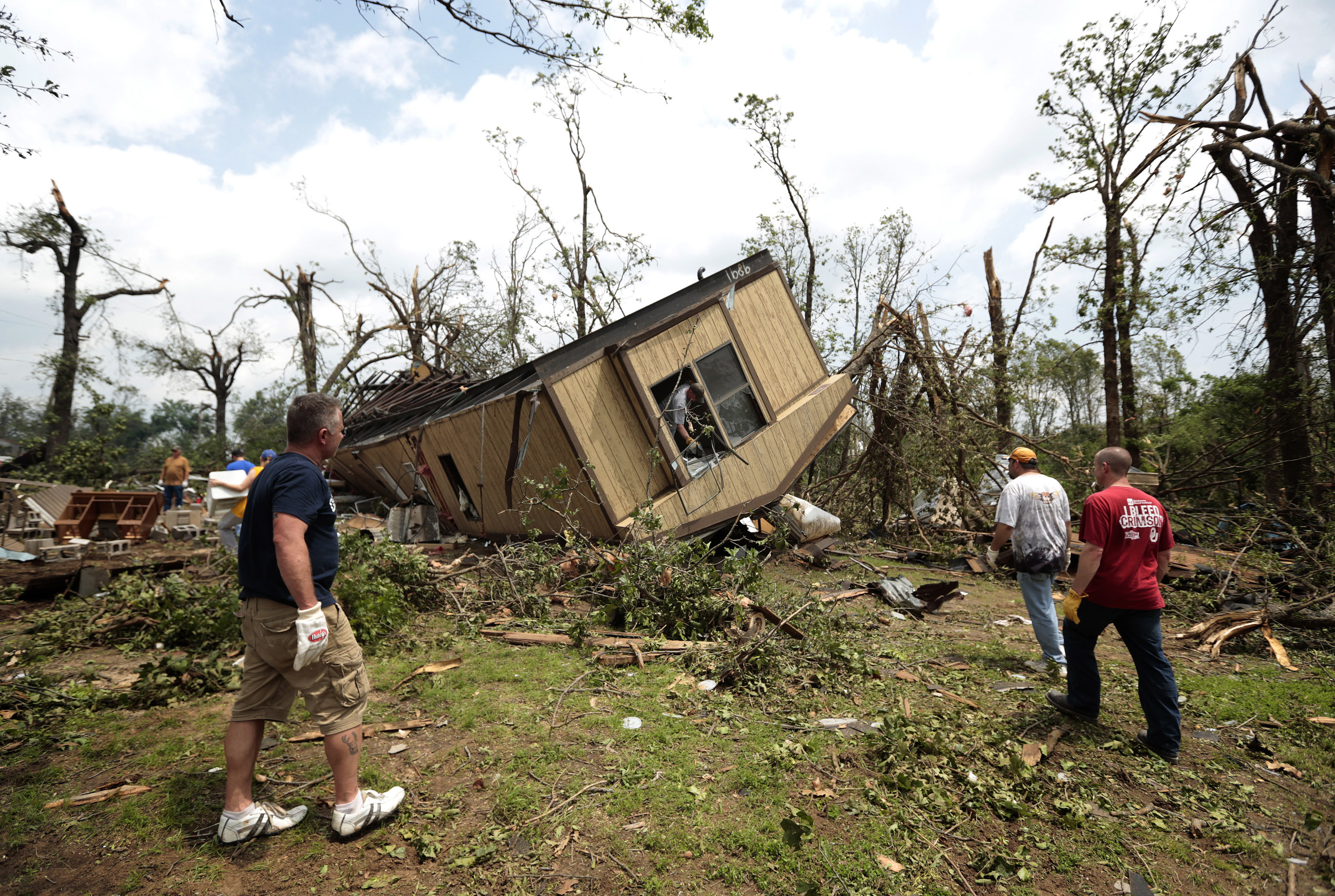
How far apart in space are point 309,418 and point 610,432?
562cm

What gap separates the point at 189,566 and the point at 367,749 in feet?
25.4

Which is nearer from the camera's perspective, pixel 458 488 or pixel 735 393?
pixel 735 393

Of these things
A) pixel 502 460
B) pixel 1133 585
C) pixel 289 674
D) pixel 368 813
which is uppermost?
pixel 502 460

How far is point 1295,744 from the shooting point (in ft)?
13.5

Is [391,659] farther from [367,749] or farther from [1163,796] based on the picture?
[1163,796]

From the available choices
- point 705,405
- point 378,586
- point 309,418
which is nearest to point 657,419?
point 705,405

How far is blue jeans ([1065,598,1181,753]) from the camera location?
3912 millimetres

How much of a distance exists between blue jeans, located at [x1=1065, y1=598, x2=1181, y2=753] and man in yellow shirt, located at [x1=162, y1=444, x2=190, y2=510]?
19.0 m

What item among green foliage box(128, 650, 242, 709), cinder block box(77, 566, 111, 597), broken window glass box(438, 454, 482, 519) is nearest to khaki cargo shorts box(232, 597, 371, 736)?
green foliage box(128, 650, 242, 709)

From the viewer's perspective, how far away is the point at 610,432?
8.61 meters

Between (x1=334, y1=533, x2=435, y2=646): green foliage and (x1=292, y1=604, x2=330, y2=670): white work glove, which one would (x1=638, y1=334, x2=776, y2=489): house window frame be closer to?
(x1=334, y1=533, x2=435, y2=646): green foliage

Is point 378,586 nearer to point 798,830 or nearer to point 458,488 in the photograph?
point 798,830

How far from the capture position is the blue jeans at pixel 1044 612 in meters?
5.43

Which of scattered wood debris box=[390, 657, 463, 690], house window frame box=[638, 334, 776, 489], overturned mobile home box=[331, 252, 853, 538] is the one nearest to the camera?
scattered wood debris box=[390, 657, 463, 690]
